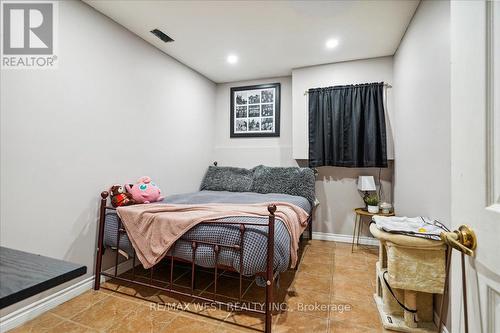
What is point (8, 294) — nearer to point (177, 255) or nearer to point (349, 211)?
point (177, 255)

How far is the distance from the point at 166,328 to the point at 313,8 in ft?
8.99

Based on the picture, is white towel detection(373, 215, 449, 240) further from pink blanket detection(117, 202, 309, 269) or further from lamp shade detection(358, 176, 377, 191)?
lamp shade detection(358, 176, 377, 191)

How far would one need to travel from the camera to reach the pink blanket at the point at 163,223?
1718mm

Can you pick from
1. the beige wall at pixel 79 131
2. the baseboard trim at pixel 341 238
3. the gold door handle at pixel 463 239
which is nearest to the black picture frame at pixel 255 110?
the beige wall at pixel 79 131

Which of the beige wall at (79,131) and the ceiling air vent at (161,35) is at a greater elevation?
the ceiling air vent at (161,35)

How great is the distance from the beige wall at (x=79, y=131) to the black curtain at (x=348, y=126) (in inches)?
76.4

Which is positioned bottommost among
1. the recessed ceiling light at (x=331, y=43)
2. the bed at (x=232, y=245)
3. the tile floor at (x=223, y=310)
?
the tile floor at (x=223, y=310)

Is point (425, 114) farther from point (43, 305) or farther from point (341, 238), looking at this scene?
point (43, 305)

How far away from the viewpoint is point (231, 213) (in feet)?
5.77

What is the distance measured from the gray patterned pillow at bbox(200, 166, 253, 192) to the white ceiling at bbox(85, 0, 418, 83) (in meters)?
1.55

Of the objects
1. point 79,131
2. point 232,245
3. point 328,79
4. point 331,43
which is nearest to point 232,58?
point 331,43

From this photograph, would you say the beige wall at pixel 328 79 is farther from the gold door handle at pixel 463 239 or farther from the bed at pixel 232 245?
the gold door handle at pixel 463 239

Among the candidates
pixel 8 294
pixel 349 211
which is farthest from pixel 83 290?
pixel 349 211

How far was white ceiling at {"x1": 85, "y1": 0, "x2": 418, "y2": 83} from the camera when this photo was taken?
2.04 m
